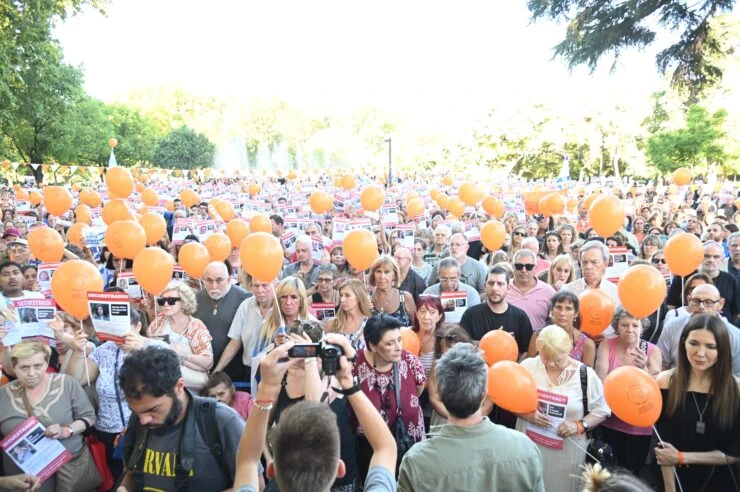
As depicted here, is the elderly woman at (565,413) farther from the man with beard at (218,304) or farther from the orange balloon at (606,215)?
the orange balloon at (606,215)

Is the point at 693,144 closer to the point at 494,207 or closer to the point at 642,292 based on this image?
the point at 494,207

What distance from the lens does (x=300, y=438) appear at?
1697 millimetres

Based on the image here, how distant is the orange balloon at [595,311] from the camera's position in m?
4.36

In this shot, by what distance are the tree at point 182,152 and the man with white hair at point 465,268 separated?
37.9 meters

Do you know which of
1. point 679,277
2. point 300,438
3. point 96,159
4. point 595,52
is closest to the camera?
point 300,438

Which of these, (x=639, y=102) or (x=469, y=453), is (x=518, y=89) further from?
(x=469, y=453)

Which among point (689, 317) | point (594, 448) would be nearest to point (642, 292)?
point (689, 317)

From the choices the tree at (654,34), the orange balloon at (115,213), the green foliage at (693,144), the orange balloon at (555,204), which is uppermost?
the tree at (654,34)

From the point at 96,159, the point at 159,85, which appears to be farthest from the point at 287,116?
the point at 96,159

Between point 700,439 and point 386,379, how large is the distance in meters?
1.78

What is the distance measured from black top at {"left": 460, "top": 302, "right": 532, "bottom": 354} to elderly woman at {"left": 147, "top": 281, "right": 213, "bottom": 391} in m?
2.06

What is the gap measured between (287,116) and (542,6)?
149 ft

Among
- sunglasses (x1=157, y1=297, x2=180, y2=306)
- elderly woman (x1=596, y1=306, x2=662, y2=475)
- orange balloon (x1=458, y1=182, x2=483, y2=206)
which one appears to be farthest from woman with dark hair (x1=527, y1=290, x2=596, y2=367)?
orange balloon (x1=458, y1=182, x2=483, y2=206)

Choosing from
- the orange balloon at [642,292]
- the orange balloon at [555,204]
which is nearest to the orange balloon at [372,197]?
the orange balloon at [555,204]
